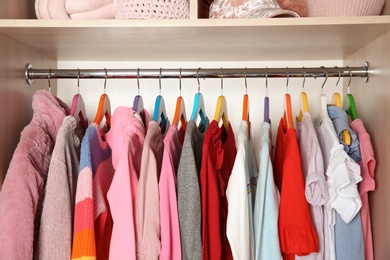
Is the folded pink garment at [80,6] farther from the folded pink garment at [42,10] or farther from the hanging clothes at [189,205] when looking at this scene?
the hanging clothes at [189,205]

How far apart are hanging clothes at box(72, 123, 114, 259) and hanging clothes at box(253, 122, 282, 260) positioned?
0.40 meters

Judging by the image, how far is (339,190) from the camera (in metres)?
1.27

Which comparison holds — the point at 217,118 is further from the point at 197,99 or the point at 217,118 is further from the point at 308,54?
the point at 308,54

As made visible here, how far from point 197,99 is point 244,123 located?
0.17 metres

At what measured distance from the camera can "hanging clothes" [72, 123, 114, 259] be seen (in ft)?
3.92

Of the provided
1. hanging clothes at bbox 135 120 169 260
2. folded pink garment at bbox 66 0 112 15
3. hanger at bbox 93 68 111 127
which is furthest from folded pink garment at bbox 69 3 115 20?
hanging clothes at bbox 135 120 169 260

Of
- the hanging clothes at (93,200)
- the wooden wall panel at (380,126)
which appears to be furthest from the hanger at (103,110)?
the wooden wall panel at (380,126)

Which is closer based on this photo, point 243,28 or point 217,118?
point 243,28

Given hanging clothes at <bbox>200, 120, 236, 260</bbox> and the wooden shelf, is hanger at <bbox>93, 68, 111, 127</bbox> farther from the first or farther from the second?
hanging clothes at <bbox>200, 120, 236, 260</bbox>

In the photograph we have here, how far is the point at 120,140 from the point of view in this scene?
4.57 feet

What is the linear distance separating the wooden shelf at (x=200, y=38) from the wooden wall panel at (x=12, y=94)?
3 centimetres

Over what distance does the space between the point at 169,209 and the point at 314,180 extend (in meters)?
0.37

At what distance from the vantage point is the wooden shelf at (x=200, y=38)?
1.27 meters

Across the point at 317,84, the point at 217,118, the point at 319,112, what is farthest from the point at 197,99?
the point at 317,84
